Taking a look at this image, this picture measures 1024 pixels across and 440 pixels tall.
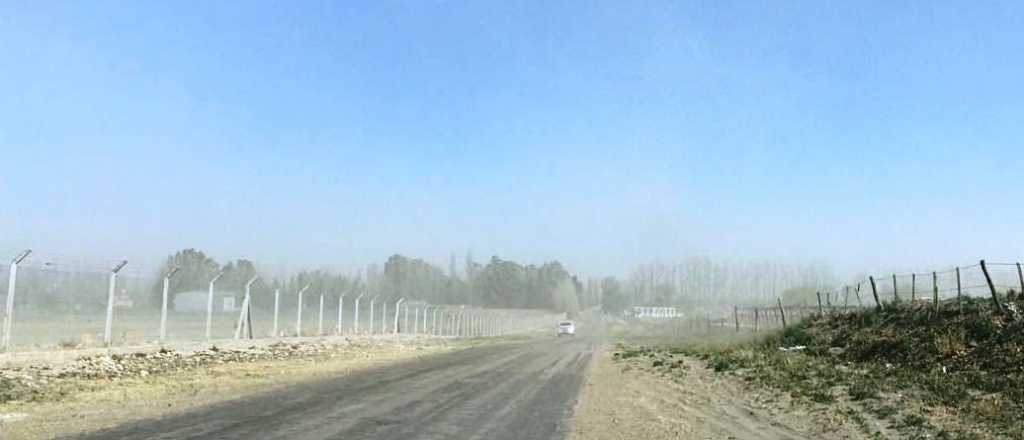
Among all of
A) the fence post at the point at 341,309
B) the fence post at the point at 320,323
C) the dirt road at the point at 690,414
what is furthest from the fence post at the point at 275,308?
the dirt road at the point at 690,414

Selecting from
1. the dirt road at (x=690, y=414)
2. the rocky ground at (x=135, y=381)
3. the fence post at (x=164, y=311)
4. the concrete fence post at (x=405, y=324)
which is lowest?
the dirt road at (x=690, y=414)

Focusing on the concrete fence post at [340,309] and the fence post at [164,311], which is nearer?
the fence post at [164,311]

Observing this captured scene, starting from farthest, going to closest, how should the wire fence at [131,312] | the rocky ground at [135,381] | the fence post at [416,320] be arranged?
the fence post at [416,320] → the wire fence at [131,312] → the rocky ground at [135,381]

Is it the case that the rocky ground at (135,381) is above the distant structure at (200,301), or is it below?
below

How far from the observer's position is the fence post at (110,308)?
838 inches

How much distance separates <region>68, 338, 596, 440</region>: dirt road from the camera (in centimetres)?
1068

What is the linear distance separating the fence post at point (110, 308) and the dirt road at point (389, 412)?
6.74 m

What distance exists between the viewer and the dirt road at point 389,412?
35.0ft

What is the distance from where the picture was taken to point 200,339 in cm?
2581

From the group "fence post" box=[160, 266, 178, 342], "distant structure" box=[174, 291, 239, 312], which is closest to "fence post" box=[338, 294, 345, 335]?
"distant structure" box=[174, 291, 239, 312]

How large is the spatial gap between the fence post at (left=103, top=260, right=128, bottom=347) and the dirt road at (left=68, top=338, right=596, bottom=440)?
265 inches

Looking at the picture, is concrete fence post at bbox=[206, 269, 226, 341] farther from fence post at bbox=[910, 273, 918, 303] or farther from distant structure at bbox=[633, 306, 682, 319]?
distant structure at bbox=[633, 306, 682, 319]

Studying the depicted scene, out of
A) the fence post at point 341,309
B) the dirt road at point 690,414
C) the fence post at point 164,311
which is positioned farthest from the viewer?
the fence post at point 341,309

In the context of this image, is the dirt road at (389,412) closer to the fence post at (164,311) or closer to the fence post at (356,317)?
the fence post at (164,311)
